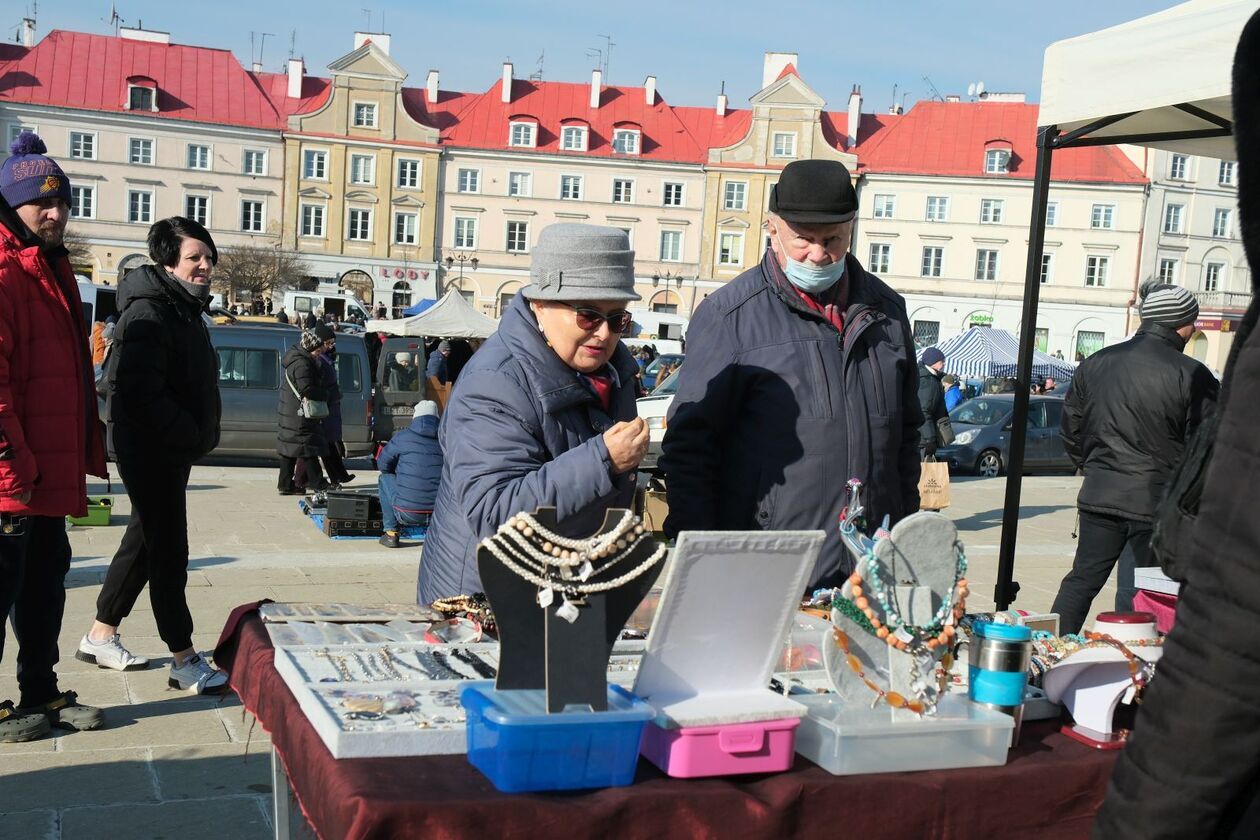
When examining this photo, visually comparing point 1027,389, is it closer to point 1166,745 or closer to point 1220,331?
point 1166,745

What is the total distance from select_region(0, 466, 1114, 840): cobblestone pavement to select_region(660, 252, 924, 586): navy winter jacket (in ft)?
4.76

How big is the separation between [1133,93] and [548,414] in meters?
3.68

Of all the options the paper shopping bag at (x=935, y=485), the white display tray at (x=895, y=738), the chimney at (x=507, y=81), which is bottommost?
the paper shopping bag at (x=935, y=485)

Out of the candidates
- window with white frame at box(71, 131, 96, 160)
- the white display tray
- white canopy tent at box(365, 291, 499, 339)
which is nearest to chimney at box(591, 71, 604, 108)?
window with white frame at box(71, 131, 96, 160)

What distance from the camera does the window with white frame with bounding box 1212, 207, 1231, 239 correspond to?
63.0 meters

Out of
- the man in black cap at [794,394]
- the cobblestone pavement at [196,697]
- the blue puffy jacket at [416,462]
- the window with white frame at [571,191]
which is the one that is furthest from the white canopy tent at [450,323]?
the window with white frame at [571,191]

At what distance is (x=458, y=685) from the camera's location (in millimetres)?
2373

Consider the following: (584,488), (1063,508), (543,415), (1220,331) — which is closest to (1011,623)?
(584,488)

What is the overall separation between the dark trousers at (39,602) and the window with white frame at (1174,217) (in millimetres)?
66267

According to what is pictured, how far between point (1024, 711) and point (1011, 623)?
21cm

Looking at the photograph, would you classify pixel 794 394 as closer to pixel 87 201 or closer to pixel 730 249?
pixel 87 201

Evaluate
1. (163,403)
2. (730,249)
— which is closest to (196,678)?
(163,403)

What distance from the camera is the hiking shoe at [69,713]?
186 inches

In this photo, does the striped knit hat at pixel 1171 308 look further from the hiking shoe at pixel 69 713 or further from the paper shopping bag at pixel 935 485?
the paper shopping bag at pixel 935 485
